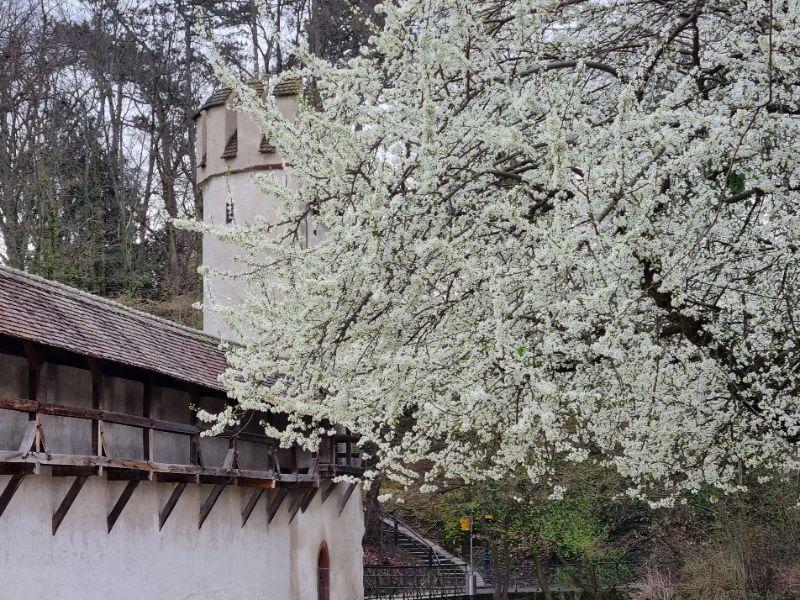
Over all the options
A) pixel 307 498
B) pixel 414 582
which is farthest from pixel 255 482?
pixel 414 582

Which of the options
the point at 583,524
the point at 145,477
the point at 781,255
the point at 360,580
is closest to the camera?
the point at 781,255

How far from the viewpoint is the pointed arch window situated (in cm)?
1855

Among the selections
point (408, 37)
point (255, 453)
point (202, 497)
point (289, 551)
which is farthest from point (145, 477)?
point (408, 37)

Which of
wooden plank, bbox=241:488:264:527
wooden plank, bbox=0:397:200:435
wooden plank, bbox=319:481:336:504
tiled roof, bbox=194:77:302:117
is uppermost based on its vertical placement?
tiled roof, bbox=194:77:302:117

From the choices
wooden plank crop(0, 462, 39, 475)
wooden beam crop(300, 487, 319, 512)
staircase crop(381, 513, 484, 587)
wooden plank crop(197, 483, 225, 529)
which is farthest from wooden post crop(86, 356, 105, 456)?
staircase crop(381, 513, 484, 587)

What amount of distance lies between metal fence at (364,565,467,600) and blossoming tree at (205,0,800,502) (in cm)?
1685

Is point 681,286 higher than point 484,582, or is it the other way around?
point 681,286

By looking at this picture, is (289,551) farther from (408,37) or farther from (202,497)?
(408,37)

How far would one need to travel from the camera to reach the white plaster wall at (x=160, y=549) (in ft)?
36.2

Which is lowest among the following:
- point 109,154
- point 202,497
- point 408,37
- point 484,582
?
point 484,582

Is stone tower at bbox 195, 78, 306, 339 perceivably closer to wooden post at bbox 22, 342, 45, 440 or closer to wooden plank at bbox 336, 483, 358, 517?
wooden plank at bbox 336, 483, 358, 517

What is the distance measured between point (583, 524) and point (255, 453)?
9160 mm

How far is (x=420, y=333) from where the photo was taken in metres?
7.93

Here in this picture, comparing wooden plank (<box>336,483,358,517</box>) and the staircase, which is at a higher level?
wooden plank (<box>336,483,358,517</box>)
